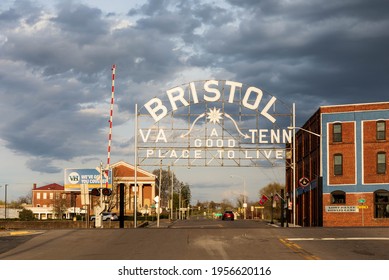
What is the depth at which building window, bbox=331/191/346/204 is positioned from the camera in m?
58.5

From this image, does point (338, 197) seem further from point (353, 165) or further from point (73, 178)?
point (73, 178)

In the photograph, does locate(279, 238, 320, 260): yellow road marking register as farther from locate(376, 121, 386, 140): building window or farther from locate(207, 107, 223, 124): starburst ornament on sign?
locate(376, 121, 386, 140): building window

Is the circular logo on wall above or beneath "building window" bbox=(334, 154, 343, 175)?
beneath

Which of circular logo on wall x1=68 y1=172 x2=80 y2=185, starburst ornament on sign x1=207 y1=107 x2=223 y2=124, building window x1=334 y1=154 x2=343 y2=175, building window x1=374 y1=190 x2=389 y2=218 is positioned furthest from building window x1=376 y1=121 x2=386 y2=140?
circular logo on wall x1=68 y1=172 x2=80 y2=185

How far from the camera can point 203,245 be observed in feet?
83.3

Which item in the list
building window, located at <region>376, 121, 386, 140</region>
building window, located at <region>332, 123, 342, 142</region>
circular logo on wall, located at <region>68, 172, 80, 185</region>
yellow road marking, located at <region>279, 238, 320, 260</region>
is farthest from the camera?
circular logo on wall, located at <region>68, 172, 80, 185</region>

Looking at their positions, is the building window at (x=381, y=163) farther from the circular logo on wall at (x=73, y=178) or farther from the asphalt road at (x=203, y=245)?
the circular logo on wall at (x=73, y=178)

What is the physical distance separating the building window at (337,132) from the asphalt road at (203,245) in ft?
84.7

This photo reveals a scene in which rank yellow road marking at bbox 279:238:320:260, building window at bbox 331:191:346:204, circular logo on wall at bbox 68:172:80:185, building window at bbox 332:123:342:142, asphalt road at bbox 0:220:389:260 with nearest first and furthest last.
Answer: yellow road marking at bbox 279:238:320:260, asphalt road at bbox 0:220:389:260, building window at bbox 331:191:346:204, building window at bbox 332:123:342:142, circular logo on wall at bbox 68:172:80:185

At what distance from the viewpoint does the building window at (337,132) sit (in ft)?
193

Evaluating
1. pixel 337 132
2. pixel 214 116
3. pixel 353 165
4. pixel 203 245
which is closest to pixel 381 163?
pixel 353 165

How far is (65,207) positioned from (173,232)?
104 metres

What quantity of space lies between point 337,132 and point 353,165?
137 inches
